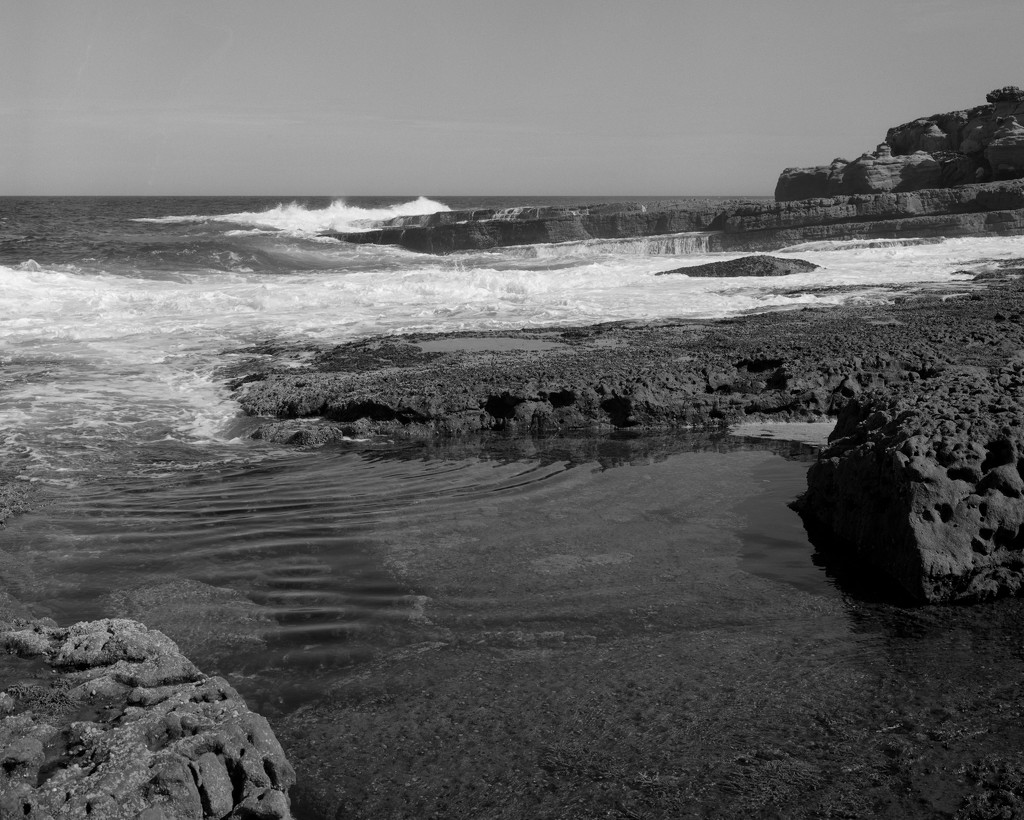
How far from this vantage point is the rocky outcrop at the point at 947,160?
3569 centimetres

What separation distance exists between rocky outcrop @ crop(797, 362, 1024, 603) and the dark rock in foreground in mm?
14758

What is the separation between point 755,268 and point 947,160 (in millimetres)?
22123

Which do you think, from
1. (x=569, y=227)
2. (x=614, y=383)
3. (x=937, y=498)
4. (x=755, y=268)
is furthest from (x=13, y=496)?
(x=569, y=227)

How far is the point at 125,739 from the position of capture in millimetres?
2982

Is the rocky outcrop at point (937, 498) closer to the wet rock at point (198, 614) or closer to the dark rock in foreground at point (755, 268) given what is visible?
the wet rock at point (198, 614)

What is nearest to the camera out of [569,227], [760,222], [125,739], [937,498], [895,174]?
[125,739]

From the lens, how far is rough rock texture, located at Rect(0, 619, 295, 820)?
275 centimetres

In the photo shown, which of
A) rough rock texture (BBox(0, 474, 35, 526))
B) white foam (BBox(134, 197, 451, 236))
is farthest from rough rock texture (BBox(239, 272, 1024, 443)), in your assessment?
white foam (BBox(134, 197, 451, 236))

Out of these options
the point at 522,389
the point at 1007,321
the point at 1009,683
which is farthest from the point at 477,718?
the point at 1007,321

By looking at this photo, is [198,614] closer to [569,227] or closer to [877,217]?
[877,217]

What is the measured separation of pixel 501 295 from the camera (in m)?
17.2

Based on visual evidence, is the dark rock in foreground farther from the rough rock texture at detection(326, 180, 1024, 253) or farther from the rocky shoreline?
the rough rock texture at detection(326, 180, 1024, 253)

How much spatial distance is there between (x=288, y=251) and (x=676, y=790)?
32.8 meters

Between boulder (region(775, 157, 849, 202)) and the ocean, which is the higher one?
boulder (region(775, 157, 849, 202))
